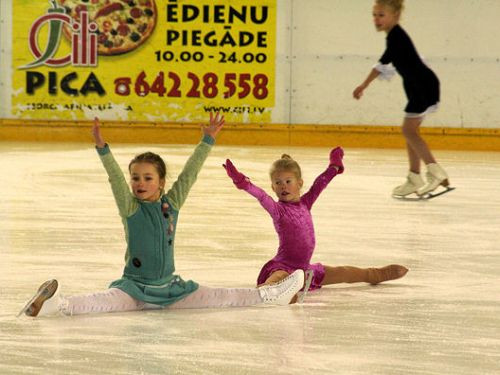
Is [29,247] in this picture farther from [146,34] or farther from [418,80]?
[146,34]

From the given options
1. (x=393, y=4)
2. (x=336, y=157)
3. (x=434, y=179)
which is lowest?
(x=434, y=179)

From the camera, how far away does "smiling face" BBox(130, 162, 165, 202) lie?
4.62 meters

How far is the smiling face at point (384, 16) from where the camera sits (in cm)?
909

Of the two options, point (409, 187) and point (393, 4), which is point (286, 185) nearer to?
point (409, 187)

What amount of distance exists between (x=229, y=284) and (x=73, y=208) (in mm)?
2723

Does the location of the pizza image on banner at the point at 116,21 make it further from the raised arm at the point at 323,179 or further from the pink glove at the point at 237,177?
the pink glove at the point at 237,177

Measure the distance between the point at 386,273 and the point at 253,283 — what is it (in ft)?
1.88

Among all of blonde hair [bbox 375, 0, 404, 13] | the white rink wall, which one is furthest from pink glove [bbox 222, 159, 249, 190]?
the white rink wall

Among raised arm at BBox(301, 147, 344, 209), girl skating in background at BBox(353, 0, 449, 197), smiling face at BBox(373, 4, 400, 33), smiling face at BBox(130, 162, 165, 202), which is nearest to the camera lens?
smiling face at BBox(130, 162, 165, 202)

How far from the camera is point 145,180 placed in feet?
15.2

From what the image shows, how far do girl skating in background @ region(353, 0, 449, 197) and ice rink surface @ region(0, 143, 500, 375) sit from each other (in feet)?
1.03

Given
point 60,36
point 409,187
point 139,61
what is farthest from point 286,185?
point 60,36

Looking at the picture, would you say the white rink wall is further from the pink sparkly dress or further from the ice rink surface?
the pink sparkly dress

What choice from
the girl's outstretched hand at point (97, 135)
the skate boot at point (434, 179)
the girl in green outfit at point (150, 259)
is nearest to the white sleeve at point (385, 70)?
the skate boot at point (434, 179)
